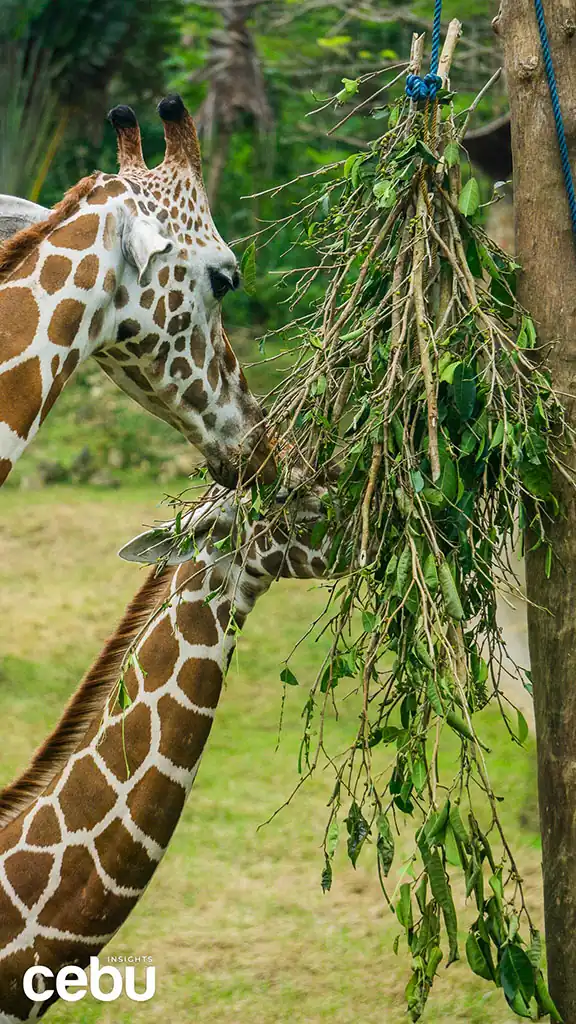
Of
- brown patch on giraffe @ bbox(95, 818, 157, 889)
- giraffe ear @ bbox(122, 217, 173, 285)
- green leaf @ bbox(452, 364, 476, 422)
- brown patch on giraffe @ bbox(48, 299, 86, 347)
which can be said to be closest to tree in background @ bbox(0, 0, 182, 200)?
giraffe ear @ bbox(122, 217, 173, 285)

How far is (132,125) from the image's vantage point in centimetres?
304

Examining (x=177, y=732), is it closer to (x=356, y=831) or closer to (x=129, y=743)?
(x=129, y=743)

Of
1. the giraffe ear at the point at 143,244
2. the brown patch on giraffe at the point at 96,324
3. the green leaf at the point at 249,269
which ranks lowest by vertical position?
the brown patch on giraffe at the point at 96,324

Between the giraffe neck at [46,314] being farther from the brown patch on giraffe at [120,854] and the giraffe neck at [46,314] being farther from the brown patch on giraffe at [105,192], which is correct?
the brown patch on giraffe at [120,854]

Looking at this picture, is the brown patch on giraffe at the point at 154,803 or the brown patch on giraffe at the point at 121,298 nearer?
the brown patch on giraffe at the point at 121,298

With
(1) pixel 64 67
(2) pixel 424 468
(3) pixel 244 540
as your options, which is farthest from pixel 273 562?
(1) pixel 64 67

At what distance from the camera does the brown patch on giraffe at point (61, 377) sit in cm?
279

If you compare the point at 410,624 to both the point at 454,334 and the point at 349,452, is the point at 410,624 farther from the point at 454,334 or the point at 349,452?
the point at 454,334

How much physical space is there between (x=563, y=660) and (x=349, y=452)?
2.38ft

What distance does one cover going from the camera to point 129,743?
10.6 ft

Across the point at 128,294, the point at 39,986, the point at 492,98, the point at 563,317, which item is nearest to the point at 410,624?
the point at 563,317

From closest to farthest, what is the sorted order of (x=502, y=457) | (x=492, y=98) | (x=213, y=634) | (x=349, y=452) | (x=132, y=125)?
(x=502, y=457) → (x=349, y=452) → (x=132, y=125) → (x=213, y=634) → (x=492, y=98)

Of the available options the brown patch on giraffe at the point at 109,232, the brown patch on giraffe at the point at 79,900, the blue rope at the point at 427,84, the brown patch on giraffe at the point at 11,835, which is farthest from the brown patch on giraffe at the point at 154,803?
the blue rope at the point at 427,84

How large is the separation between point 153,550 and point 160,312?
27.9 inches
